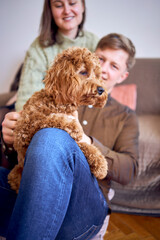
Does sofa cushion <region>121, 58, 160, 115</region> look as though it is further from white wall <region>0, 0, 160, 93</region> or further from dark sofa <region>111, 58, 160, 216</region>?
dark sofa <region>111, 58, 160, 216</region>

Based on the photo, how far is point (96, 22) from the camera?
91.7 inches

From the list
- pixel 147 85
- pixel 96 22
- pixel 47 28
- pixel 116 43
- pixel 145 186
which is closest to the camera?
pixel 116 43

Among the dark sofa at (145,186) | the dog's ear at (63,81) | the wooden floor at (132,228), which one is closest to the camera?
the dog's ear at (63,81)

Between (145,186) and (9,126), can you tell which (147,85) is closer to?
(145,186)

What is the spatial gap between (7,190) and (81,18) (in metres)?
1.45

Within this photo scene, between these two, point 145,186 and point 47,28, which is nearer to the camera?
point 145,186

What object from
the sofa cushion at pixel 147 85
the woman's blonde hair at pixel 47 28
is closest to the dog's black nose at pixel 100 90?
the woman's blonde hair at pixel 47 28

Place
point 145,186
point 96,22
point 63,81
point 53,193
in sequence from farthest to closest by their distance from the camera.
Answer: point 96,22 → point 145,186 → point 63,81 → point 53,193

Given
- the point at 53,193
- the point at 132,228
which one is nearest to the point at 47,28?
the point at 53,193

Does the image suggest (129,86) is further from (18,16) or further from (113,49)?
(18,16)

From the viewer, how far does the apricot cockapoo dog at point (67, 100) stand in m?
0.92

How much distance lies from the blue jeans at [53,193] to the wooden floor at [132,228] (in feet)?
1.71

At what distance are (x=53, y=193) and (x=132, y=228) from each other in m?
0.95

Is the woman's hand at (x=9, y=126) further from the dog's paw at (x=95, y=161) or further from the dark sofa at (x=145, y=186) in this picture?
the dark sofa at (x=145, y=186)
